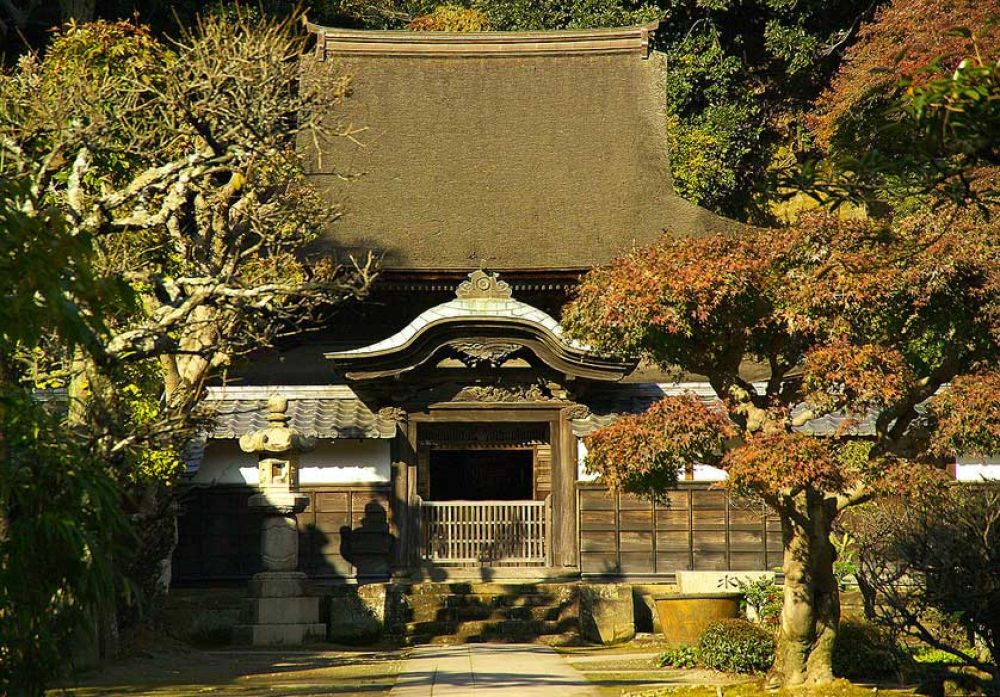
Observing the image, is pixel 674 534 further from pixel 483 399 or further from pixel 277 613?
pixel 277 613

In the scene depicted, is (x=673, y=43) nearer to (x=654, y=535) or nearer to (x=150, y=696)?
(x=654, y=535)

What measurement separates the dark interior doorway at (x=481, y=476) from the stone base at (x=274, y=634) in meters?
8.26

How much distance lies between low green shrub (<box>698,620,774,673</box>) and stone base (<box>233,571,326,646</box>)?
5.97 metres

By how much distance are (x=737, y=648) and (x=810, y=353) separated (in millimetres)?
3642

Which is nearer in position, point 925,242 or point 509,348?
point 925,242

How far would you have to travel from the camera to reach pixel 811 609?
11227 millimetres

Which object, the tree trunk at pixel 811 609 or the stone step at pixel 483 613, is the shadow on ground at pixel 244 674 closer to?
the stone step at pixel 483 613

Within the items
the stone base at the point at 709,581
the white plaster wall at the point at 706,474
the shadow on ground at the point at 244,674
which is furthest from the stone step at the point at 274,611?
the white plaster wall at the point at 706,474

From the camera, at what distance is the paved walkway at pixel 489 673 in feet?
37.0

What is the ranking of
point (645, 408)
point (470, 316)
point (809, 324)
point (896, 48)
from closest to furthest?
point (809, 324) < point (470, 316) < point (645, 408) < point (896, 48)

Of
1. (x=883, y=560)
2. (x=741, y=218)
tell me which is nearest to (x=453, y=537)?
(x=883, y=560)

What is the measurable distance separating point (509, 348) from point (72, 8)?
16.2m

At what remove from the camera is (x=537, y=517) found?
1864cm

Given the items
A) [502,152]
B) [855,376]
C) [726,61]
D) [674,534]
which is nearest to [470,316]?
[674,534]
